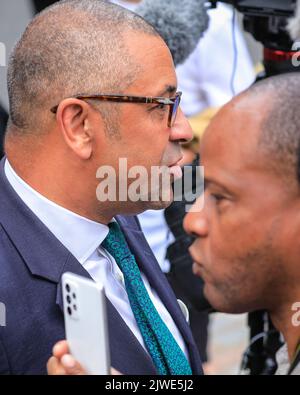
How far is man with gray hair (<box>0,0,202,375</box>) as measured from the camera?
203 centimetres

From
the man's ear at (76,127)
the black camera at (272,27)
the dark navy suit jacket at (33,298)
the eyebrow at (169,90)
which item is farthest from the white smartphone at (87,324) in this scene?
the black camera at (272,27)

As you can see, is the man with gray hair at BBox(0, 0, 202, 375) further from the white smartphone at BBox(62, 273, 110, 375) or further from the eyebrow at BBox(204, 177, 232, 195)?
the eyebrow at BBox(204, 177, 232, 195)

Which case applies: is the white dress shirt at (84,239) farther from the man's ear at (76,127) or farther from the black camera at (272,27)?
the black camera at (272,27)

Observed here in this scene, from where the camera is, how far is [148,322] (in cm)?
212

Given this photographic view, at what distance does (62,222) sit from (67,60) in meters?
0.42

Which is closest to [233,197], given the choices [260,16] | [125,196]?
[125,196]

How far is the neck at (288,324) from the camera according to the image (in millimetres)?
→ 1690

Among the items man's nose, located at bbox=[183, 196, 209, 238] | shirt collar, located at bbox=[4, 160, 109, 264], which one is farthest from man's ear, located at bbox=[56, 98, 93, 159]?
man's nose, located at bbox=[183, 196, 209, 238]

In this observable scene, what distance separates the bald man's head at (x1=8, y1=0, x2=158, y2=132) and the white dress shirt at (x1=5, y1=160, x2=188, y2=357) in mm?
179
